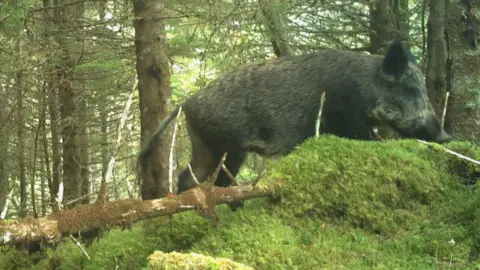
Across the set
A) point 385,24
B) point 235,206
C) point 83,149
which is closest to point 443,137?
point 235,206

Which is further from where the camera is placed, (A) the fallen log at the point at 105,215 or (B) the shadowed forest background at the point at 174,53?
(B) the shadowed forest background at the point at 174,53

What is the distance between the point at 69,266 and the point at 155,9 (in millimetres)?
4347

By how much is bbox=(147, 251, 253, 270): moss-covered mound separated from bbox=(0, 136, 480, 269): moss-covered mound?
63 centimetres

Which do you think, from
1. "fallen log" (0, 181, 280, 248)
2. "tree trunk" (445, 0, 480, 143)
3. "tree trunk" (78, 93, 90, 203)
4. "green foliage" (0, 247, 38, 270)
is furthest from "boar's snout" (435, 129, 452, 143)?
"tree trunk" (78, 93, 90, 203)

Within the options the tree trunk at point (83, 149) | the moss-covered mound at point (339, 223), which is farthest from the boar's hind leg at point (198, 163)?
the tree trunk at point (83, 149)

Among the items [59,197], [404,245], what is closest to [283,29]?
[404,245]

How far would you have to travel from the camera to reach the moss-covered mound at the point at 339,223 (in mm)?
3484

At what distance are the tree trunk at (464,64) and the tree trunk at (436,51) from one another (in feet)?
2.94

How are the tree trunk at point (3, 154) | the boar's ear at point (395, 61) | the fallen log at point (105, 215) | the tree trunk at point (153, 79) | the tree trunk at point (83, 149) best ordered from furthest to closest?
the tree trunk at point (83, 149), the tree trunk at point (3, 154), the tree trunk at point (153, 79), the boar's ear at point (395, 61), the fallen log at point (105, 215)

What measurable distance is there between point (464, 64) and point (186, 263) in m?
4.05

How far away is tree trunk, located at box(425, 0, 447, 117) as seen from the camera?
21.6 ft

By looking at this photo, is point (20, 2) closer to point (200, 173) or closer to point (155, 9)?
point (155, 9)

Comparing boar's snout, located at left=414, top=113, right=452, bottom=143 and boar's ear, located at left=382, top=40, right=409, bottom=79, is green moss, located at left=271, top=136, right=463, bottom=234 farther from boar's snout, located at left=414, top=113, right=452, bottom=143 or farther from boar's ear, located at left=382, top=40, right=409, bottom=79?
boar's ear, located at left=382, top=40, right=409, bottom=79

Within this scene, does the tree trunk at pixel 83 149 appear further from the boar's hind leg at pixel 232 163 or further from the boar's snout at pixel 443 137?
the boar's snout at pixel 443 137
